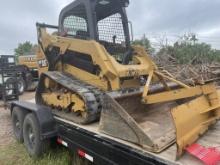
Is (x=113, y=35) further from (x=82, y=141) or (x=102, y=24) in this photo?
(x=82, y=141)

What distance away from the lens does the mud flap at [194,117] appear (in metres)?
2.67

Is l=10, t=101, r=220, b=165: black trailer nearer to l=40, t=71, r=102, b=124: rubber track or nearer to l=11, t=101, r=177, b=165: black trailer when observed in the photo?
l=11, t=101, r=177, b=165: black trailer

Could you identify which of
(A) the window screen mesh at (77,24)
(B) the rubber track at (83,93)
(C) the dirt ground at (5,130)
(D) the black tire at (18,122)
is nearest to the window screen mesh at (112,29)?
(A) the window screen mesh at (77,24)

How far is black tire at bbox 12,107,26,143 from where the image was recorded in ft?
18.6

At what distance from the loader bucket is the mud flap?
0.27 metres

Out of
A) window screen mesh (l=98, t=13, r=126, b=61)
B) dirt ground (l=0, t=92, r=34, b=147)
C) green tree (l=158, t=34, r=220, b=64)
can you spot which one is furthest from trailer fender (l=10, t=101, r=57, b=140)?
green tree (l=158, t=34, r=220, b=64)

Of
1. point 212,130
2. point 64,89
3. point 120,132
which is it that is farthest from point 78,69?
point 212,130

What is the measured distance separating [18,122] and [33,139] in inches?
42.2

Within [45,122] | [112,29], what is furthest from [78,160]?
[112,29]

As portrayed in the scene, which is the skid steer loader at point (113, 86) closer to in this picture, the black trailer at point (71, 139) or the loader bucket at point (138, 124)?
the loader bucket at point (138, 124)

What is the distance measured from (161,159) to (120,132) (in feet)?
2.45

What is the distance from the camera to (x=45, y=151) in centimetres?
490

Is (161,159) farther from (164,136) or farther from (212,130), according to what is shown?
(212,130)

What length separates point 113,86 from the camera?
4.34 metres
